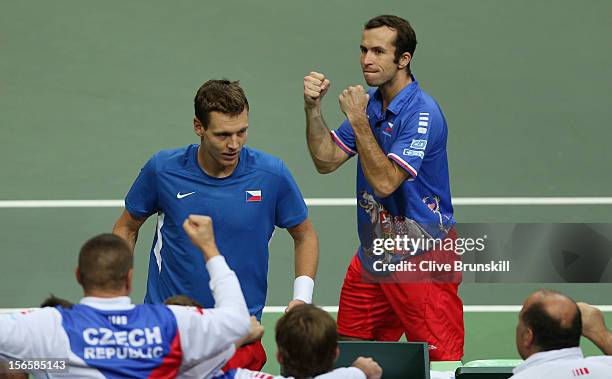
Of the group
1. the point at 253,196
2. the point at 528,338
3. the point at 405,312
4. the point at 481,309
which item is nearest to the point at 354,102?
the point at 253,196

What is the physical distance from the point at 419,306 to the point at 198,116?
7.44 feet

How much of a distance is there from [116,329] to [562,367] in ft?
7.79

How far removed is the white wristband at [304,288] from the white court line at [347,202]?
4.88 metres

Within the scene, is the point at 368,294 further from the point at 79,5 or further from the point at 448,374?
the point at 79,5

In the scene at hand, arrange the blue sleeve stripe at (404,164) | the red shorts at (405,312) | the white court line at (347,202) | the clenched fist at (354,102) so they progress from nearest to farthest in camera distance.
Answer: the blue sleeve stripe at (404,164), the clenched fist at (354,102), the red shorts at (405,312), the white court line at (347,202)

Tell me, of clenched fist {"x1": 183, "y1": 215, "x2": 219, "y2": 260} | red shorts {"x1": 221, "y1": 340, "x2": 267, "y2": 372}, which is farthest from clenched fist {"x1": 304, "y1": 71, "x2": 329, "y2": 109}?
clenched fist {"x1": 183, "y1": 215, "x2": 219, "y2": 260}

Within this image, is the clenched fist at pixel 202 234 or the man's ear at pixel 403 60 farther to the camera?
the man's ear at pixel 403 60

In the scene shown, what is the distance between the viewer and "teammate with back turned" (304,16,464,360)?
9.67 meters

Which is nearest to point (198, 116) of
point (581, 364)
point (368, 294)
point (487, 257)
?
point (368, 294)

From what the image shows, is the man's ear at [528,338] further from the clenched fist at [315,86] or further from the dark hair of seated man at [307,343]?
the clenched fist at [315,86]

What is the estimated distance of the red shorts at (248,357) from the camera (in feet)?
28.3

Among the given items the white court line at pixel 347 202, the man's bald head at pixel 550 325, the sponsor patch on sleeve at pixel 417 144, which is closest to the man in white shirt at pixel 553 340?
the man's bald head at pixel 550 325

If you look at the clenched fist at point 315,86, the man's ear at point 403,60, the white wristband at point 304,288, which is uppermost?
the man's ear at point 403,60

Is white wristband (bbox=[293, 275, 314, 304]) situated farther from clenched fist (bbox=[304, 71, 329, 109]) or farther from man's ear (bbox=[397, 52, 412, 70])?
man's ear (bbox=[397, 52, 412, 70])
